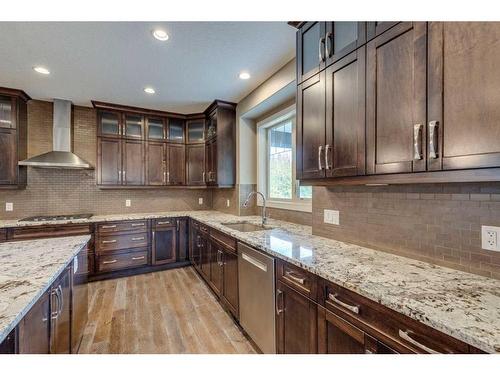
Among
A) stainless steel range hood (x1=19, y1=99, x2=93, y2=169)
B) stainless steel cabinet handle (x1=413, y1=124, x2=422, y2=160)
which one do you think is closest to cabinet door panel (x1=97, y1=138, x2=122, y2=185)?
stainless steel range hood (x1=19, y1=99, x2=93, y2=169)

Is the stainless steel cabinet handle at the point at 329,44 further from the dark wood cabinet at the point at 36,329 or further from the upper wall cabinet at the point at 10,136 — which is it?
the upper wall cabinet at the point at 10,136

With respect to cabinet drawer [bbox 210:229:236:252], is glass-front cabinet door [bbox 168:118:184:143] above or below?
above

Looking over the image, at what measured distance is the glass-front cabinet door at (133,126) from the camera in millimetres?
3941

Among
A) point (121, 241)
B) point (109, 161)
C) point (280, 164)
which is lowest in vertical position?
point (121, 241)

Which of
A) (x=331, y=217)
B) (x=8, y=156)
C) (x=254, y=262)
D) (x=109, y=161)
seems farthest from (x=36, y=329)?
(x=8, y=156)

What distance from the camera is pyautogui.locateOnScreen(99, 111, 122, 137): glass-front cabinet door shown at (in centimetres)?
378

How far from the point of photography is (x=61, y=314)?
1.48 meters

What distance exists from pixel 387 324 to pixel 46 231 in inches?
153

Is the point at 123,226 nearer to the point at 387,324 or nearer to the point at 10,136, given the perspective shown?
the point at 10,136

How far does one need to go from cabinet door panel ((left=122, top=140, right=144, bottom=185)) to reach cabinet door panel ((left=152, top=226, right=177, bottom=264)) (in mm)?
935

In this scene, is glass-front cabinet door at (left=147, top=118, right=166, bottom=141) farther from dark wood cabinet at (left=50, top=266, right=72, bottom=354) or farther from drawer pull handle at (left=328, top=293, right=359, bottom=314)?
drawer pull handle at (left=328, top=293, right=359, bottom=314)

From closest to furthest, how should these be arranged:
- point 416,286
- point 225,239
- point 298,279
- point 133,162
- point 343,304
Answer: point 416,286, point 343,304, point 298,279, point 225,239, point 133,162

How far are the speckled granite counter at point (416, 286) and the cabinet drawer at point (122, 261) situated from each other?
271 centimetres
